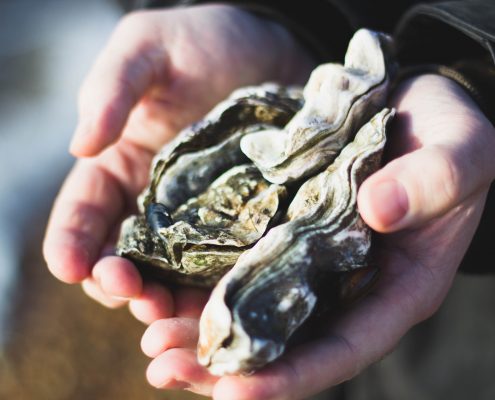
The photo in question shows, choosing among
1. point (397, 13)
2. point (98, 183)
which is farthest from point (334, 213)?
point (397, 13)

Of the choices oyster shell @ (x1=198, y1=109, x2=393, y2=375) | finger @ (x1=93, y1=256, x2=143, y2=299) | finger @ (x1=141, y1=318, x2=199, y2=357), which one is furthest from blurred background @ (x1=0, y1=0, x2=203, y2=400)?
oyster shell @ (x1=198, y1=109, x2=393, y2=375)

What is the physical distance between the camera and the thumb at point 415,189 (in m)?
1.17

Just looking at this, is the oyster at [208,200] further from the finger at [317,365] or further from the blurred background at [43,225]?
the blurred background at [43,225]

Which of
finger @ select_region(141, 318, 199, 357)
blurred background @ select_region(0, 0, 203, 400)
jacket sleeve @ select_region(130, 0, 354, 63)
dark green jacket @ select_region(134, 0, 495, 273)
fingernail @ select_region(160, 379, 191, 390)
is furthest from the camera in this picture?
blurred background @ select_region(0, 0, 203, 400)

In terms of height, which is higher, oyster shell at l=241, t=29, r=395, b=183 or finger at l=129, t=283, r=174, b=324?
oyster shell at l=241, t=29, r=395, b=183

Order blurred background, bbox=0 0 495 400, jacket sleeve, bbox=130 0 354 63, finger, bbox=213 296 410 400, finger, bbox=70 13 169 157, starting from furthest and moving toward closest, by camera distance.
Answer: jacket sleeve, bbox=130 0 354 63 < blurred background, bbox=0 0 495 400 < finger, bbox=70 13 169 157 < finger, bbox=213 296 410 400

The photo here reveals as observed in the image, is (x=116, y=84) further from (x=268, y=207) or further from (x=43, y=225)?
(x=43, y=225)

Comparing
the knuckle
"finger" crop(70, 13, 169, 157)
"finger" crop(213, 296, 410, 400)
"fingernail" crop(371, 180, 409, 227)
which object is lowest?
"finger" crop(213, 296, 410, 400)

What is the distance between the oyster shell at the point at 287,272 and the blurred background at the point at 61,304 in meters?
1.18

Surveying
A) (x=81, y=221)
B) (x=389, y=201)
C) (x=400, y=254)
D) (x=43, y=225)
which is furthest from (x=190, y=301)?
(x=43, y=225)

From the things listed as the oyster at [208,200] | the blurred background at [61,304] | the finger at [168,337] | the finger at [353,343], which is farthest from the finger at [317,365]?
the blurred background at [61,304]

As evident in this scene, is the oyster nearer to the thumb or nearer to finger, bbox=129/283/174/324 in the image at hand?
finger, bbox=129/283/174/324

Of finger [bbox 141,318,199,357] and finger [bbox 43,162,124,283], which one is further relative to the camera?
finger [bbox 43,162,124,283]

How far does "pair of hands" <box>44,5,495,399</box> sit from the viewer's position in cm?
119
